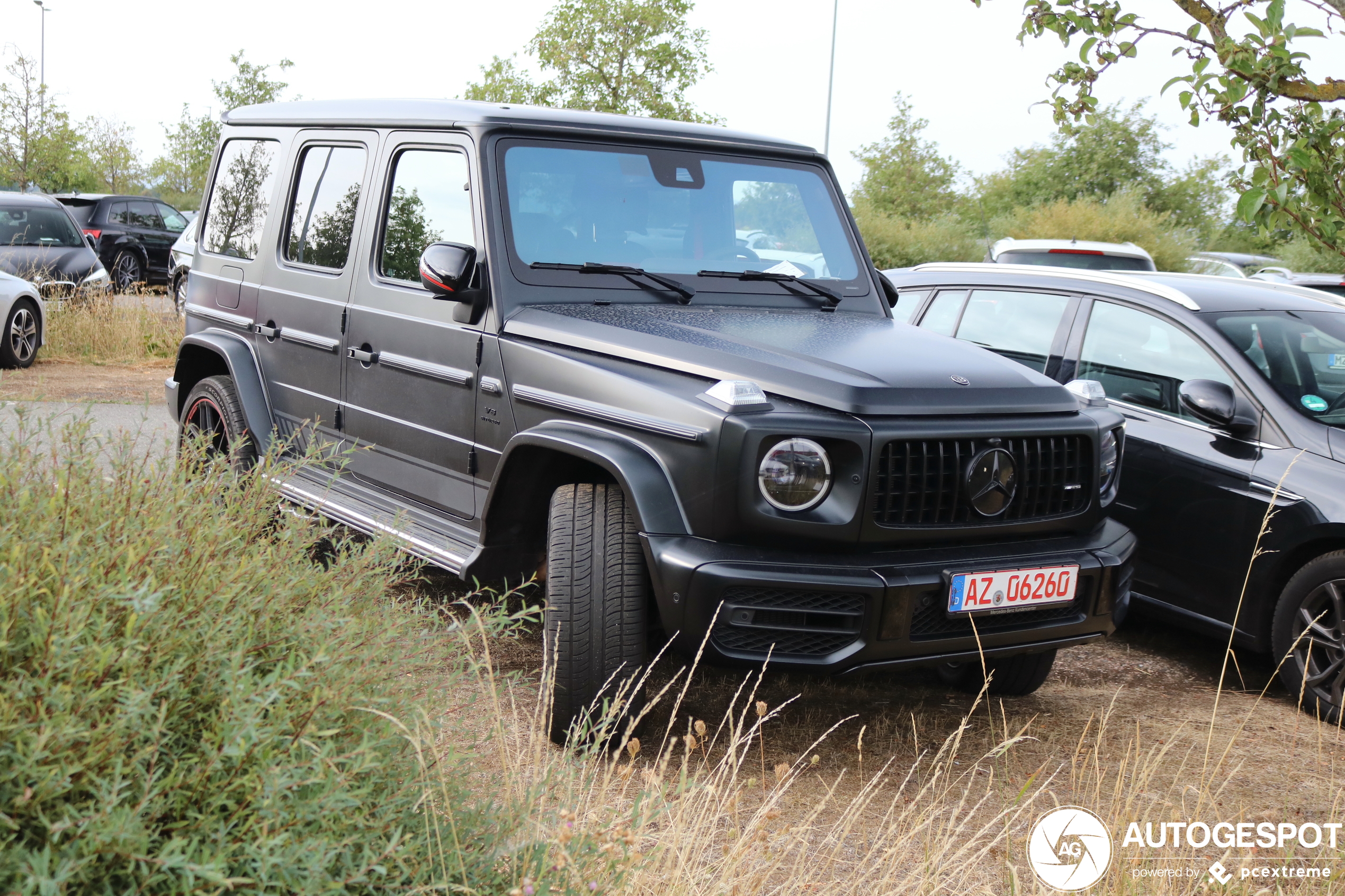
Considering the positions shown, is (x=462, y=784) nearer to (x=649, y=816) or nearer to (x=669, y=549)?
(x=649, y=816)

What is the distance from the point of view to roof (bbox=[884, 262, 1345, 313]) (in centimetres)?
515

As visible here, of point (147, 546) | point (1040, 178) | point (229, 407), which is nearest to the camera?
point (147, 546)

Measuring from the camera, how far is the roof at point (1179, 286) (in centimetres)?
515

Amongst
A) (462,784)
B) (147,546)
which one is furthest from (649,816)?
(147,546)

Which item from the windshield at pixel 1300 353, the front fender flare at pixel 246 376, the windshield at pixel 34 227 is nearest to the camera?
the windshield at pixel 1300 353

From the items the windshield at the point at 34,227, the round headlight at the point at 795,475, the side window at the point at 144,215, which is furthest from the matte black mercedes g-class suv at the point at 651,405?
the side window at the point at 144,215

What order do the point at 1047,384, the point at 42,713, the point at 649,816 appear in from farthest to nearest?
the point at 1047,384 → the point at 649,816 → the point at 42,713

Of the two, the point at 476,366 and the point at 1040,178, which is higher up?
the point at 1040,178

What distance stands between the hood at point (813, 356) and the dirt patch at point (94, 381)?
22.6 ft

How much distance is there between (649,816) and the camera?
2416 millimetres

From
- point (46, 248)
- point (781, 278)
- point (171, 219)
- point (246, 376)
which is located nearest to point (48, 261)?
point (46, 248)

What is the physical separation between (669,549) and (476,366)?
1233mm

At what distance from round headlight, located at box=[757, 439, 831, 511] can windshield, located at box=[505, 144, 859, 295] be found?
1257 millimetres

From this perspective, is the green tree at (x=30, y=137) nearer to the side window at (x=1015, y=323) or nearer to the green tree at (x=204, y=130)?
the green tree at (x=204, y=130)
